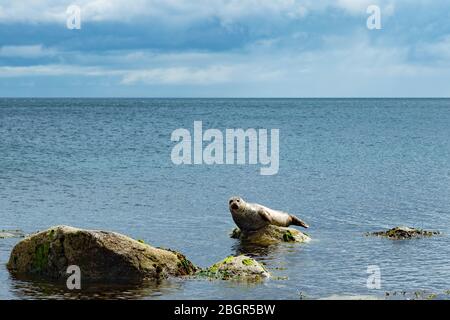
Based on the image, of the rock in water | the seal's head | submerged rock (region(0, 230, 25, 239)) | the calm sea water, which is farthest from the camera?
the seal's head

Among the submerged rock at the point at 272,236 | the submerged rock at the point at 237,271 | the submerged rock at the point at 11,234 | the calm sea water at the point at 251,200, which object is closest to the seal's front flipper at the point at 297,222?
the calm sea water at the point at 251,200

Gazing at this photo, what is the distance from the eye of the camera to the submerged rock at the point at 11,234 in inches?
1417

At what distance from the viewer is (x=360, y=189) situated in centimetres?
5731

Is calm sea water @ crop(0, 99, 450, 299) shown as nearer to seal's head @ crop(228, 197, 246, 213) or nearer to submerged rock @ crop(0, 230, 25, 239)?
submerged rock @ crop(0, 230, 25, 239)

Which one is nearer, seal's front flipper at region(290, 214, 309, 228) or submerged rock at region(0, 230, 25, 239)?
submerged rock at region(0, 230, 25, 239)

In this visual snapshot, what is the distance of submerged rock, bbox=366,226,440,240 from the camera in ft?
122

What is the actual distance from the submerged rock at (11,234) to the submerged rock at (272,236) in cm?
1027

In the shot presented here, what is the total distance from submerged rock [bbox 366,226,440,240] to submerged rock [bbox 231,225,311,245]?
3.91 metres

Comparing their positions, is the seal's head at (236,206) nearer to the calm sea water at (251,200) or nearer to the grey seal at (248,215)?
the grey seal at (248,215)

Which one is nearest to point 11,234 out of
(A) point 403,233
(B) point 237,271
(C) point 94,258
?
(C) point 94,258

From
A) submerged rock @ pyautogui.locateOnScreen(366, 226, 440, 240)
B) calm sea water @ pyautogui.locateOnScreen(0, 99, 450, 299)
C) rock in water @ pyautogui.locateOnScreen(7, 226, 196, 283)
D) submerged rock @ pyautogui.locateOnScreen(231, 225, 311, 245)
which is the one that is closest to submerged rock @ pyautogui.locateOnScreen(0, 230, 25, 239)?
calm sea water @ pyautogui.locateOnScreen(0, 99, 450, 299)

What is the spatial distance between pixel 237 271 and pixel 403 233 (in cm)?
1243

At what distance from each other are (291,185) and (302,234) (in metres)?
22.1

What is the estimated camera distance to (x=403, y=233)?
123 feet
